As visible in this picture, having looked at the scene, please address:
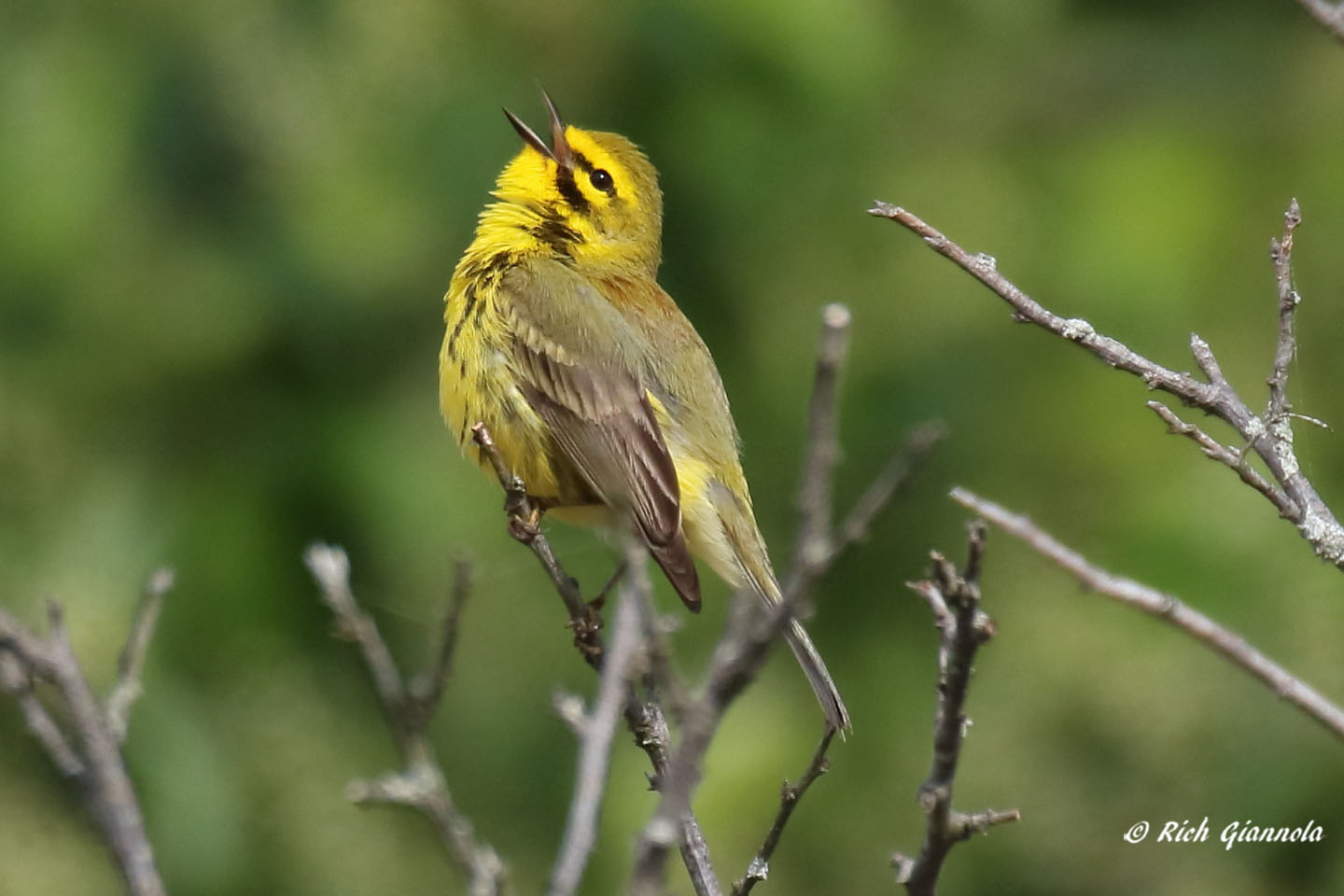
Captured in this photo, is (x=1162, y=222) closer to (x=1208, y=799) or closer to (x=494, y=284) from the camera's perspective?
(x=1208, y=799)

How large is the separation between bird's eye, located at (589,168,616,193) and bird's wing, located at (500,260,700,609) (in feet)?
1.67

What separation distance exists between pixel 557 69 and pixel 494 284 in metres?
2.75

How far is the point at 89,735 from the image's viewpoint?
96.8 inches

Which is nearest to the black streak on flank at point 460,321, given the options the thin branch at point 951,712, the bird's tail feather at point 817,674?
the bird's tail feather at point 817,674

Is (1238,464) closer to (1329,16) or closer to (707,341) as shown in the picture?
(1329,16)

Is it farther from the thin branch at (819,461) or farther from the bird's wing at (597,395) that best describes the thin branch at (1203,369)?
the bird's wing at (597,395)

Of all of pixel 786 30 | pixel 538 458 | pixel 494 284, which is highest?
pixel 786 30

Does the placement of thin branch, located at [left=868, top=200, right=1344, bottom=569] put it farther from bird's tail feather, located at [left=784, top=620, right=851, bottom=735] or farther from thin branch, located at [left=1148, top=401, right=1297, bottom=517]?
bird's tail feather, located at [left=784, top=620, right=851, bottom=735]

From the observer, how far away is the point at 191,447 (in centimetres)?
722

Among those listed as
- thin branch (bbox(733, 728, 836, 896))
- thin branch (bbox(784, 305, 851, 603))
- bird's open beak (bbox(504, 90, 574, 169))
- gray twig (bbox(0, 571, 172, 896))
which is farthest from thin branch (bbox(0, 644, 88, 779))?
bird's open beak (bbox(504, 90, 574, 169))

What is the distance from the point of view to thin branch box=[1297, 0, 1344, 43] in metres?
2.29

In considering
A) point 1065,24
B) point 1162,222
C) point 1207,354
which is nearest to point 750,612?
point 1207,354

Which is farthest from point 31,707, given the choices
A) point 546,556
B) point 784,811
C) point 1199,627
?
point 1199,627

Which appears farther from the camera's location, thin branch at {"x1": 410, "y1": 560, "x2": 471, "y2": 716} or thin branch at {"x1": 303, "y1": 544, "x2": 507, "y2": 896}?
thin branch at {"x1": 410, "y1": 560, "x2": 471, "y2": 716}
